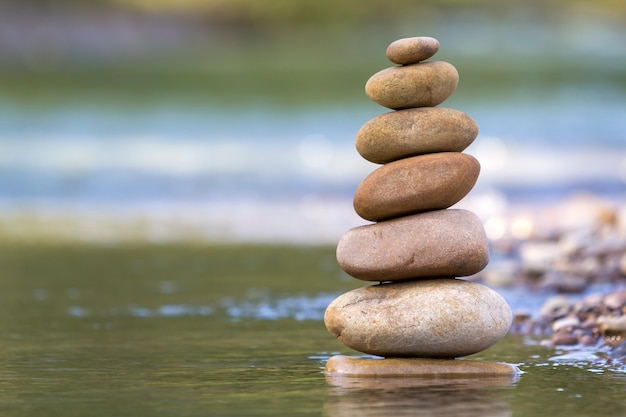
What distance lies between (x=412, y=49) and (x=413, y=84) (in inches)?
6.6

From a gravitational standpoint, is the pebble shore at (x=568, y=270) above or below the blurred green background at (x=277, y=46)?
below

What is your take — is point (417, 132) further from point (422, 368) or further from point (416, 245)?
point (422, 368)

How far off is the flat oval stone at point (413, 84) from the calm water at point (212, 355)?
4.49 feet

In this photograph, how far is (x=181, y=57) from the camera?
176 ft

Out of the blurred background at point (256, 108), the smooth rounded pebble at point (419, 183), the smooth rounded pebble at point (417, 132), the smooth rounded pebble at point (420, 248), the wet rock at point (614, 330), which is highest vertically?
the blurred background at point (256, 108)

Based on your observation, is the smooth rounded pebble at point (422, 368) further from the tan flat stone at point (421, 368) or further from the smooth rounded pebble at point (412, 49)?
the smooth rounded pebble at point (412, 49)

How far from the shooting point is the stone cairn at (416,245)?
5445mm

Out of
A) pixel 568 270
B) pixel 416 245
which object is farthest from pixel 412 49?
pixel 568 270

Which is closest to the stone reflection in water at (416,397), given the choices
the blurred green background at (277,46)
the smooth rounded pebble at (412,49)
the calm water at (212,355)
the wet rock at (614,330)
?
the calm water at (212,355)

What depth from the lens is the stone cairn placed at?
5445mm

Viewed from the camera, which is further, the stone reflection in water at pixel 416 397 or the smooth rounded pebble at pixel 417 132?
the smooth rounded pebble at pixel 417 132

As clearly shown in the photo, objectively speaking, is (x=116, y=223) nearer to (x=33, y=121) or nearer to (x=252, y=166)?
(x=252, y=166)

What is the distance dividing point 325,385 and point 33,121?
24973mm

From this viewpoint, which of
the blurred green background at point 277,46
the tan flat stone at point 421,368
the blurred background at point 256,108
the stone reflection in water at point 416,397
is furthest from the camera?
the blurred green background at point 277,46
